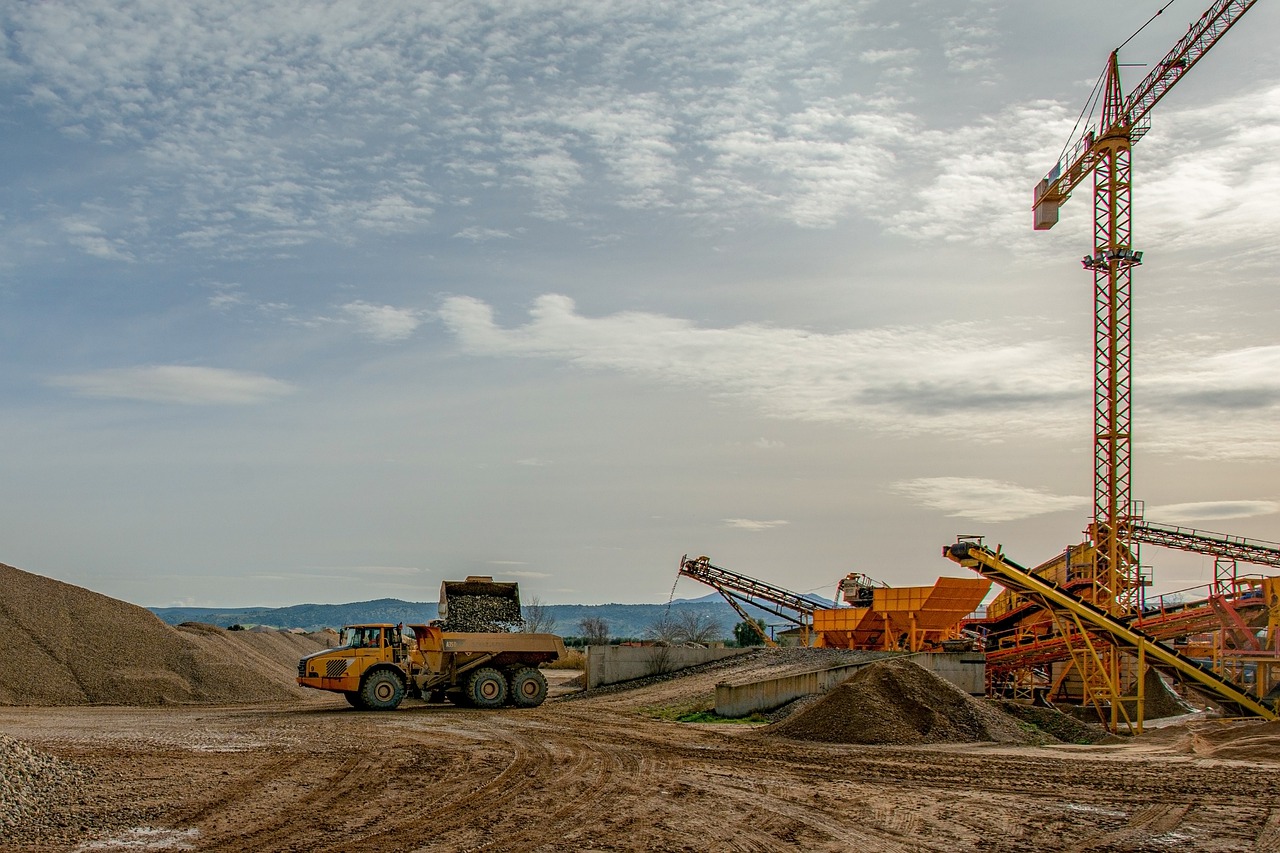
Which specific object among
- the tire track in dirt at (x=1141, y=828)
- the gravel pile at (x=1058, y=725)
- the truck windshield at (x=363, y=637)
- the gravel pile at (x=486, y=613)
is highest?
the gravel pile at (x=486, y=613)

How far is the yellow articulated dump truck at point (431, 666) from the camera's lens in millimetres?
25734

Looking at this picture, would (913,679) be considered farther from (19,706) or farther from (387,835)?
(19,706)

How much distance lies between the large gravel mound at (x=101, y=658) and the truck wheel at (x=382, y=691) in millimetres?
7459

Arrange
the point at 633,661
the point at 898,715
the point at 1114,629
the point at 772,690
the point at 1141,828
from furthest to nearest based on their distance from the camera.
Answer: the point at 633,661 → the point at 772,690 → the point at 1114,629 → the point at 898,715 → the point at 1141,828

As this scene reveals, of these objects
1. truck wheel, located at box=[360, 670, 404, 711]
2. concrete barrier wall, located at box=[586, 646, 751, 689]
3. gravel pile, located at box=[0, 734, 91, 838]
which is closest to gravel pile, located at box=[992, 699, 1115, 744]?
concrete barrier wall, located at box=[586, 646, 751, 689]

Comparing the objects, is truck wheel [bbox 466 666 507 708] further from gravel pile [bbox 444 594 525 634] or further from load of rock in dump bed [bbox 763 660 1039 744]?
load of rock in dump bed [bbox 763 660 1039 744]

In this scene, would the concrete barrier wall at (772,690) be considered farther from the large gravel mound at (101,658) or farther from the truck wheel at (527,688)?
the large gravel mound at (101,658)

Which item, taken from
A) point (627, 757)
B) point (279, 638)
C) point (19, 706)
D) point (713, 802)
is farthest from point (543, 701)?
point (279, 638)

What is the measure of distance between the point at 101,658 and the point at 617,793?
23.0m

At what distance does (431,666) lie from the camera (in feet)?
88.1

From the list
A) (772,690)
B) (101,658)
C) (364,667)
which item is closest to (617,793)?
(772,690)

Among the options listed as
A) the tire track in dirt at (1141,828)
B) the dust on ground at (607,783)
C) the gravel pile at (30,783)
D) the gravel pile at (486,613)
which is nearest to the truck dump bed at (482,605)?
the gravel pile at (486,613)

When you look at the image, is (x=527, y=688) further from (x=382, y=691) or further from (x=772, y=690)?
(x=772, y=690)

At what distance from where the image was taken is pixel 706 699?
26812 mm
